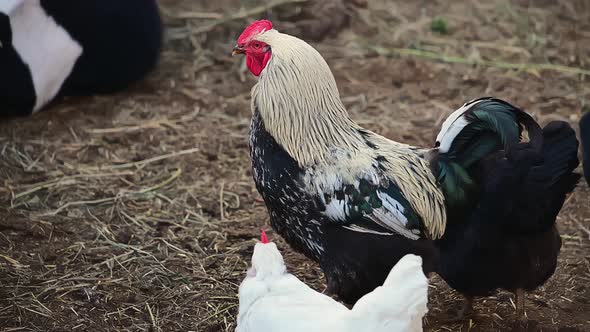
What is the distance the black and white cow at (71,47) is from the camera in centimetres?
573

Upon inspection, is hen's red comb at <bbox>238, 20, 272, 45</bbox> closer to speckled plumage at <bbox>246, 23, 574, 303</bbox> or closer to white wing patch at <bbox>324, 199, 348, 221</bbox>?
speckled plumage at <bbox>246, 23, 574, 303</bbox>

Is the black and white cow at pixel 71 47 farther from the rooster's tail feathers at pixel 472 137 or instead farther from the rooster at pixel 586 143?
the rooster at pixel 586 143

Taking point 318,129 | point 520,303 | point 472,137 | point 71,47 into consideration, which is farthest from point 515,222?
point 71,47

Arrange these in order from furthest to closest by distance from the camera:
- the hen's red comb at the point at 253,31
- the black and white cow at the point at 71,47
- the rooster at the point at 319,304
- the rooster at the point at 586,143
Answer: the black and white cow at the point at 71,47 → the rooster at the point at 586,143 → the hen's red comb at the point at 253,31 → the rooster at the point at 319,304

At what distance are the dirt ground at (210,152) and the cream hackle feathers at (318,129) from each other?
0.79 meters

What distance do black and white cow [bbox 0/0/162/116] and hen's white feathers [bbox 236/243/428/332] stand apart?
328cm

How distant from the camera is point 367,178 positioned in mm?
3643

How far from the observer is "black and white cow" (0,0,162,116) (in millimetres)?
5730

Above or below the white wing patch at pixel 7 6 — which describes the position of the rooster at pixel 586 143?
above

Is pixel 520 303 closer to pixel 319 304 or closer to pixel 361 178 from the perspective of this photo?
pixel 361 178

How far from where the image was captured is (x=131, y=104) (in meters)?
6.32

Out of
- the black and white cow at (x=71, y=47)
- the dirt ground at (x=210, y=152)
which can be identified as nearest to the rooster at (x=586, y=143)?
the dirt ground at (x=210, y=152)

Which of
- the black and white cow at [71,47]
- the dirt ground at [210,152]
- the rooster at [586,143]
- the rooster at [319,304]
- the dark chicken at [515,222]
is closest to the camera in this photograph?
the rooster at [319,304]

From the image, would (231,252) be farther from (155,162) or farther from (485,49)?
(485,49)
